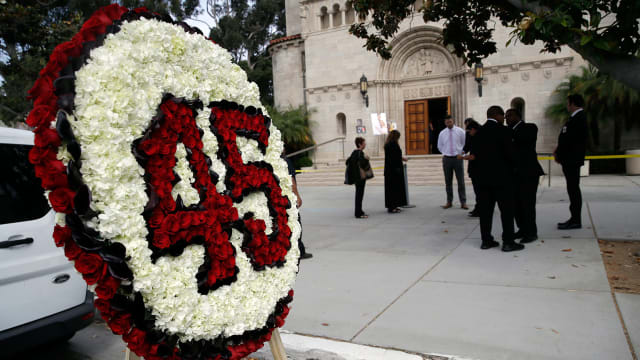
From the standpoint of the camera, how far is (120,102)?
75.9 inches

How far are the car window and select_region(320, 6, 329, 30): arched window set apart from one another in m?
21.9

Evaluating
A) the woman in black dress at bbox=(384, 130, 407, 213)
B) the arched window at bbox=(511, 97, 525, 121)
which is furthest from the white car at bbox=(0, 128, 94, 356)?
the arched window at bbox=(511, 97, 525, 121)

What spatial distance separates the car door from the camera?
116 inches

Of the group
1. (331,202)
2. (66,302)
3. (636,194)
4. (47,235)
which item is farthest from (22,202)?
(636,194)

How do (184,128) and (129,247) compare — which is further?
(184,128)

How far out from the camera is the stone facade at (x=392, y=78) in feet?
62.0

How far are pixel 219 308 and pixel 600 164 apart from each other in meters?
18.8

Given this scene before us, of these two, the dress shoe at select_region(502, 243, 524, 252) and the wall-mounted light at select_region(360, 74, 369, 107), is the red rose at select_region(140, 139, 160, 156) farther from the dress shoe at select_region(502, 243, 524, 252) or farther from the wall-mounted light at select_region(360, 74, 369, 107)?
the wall-mounted light at select_region(360, 74, 369, 107)

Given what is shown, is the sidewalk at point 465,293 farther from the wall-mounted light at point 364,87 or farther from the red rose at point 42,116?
the wall-mounted light at point 364,87

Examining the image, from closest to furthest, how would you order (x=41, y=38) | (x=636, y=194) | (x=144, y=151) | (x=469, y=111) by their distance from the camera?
(x=144, y=151) → (x=636, y=194) → (x=41, y=38) → (x=469, y=111)

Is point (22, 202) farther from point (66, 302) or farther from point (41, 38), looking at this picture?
point (41, 38)

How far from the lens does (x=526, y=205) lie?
658cm

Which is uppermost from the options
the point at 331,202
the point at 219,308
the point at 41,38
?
the point at 41,38

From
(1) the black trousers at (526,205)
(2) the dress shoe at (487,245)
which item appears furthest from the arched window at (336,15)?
(2) the dress shoe at (487,245)
